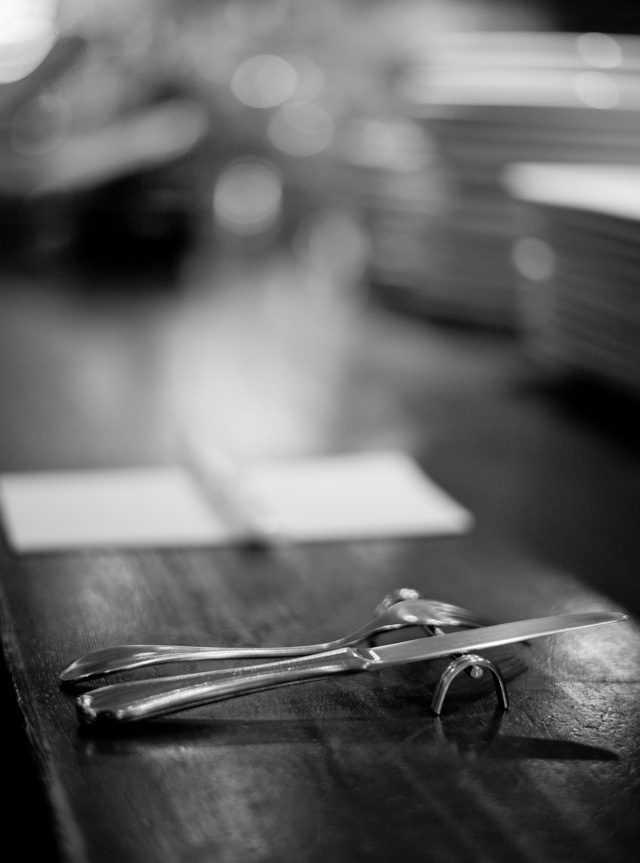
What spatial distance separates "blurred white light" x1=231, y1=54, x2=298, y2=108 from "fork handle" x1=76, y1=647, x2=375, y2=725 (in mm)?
2387

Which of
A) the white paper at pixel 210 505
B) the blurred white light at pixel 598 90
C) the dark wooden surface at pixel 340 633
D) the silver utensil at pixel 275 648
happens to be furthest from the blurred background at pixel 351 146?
the silver utensil at pixel 275 648

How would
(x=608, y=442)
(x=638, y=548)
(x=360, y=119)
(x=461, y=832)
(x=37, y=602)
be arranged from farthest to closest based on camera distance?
(x=360, y=119) → (x=608, y=442) → (x=638, y=548) → (x=37, y=602) → (x=461, y=832)

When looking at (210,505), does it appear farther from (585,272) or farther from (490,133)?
(490,133)

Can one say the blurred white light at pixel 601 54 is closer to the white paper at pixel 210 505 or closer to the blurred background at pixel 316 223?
the blurred background at pixel 316 223

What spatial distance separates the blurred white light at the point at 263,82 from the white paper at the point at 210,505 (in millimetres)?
1983

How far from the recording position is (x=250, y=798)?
1.17ft

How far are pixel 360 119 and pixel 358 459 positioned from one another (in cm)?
182

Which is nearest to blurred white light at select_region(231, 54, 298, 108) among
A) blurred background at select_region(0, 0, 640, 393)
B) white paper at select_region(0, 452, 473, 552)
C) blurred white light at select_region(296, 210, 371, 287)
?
blurred background at select_region(0, 0, 640, 393)

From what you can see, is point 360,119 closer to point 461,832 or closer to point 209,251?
point 209,251

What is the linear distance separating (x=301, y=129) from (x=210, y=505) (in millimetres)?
2088

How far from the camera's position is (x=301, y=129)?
266cm

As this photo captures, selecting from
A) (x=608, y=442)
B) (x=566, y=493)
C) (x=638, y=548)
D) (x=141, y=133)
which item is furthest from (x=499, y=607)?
(x=141, y=133)

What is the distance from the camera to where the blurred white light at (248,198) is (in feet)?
8.31

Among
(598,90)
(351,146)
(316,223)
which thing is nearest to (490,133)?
(598,90)
